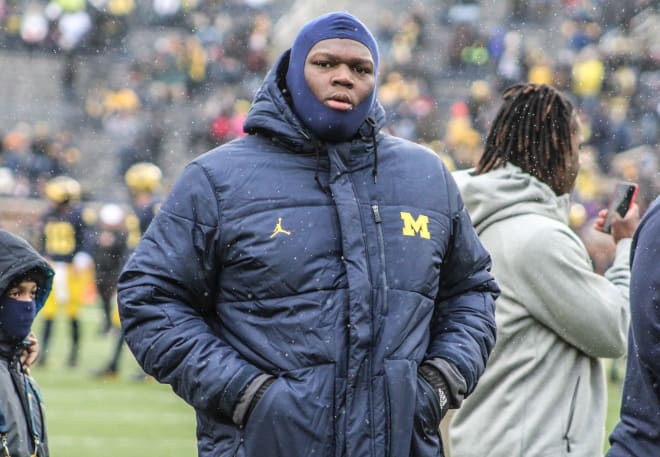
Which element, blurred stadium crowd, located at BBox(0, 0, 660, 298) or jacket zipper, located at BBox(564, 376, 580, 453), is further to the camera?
blurred stadium crowd, located at BBox(0, 0, 660, 298)

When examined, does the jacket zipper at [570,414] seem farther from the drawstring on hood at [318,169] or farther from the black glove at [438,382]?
the drawstring on hood at [318,169]

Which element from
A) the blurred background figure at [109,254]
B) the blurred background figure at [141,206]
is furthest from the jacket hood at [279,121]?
the blurred background figure at [109,254]

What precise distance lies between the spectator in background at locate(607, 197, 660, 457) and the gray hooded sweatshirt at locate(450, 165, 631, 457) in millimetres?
571

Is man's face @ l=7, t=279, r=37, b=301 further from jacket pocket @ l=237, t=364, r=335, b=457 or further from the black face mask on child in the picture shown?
jacket pocket @ l=237, t=364, r=335, b=457

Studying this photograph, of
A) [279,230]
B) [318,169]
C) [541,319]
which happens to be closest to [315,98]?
[318,169]

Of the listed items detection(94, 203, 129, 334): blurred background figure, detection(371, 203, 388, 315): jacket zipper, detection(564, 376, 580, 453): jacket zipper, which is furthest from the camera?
detection(94, 203, 129, 334): blurred background figure

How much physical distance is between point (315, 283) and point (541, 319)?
1104 mm

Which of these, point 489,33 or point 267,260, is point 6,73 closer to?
point 489,33

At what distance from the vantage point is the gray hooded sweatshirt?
4.12 m

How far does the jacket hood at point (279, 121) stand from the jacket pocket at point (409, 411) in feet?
1.95

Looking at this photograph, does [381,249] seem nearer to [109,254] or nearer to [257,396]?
[257,396]

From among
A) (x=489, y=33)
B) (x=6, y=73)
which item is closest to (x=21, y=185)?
(x=6, y=73)

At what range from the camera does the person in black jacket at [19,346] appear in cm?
424

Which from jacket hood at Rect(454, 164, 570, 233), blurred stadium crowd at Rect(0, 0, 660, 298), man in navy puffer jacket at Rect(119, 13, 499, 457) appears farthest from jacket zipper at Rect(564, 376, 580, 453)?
blurred stadium crowd at Rect(0, 0, 660, 298)
